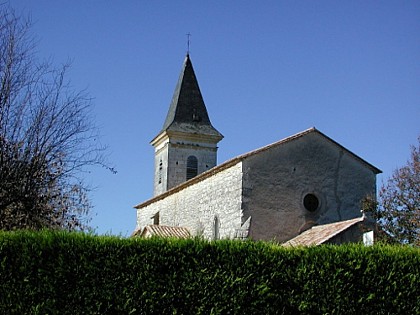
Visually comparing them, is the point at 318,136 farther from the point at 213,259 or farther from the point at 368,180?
the point at 213,259

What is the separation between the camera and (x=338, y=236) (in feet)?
57.9

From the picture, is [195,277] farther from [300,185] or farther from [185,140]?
[185,140]

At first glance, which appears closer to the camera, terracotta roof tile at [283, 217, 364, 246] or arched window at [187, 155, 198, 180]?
terracotta roof tile at [283, 217, 364, 246]

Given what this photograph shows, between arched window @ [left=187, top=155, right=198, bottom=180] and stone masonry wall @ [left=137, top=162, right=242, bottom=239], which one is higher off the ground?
arched window @ [left=187, top=155, right=198, bottom=180]

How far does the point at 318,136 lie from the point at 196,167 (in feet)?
50.9

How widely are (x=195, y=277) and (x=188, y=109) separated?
2829 cm

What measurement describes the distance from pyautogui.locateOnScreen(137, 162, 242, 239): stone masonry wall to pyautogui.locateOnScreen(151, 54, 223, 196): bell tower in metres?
7.55

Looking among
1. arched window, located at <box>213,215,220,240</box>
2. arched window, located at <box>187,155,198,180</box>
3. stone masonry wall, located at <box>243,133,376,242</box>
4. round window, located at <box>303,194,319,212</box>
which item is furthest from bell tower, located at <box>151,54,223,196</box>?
round window, located at <box>303,194,319,212</box>

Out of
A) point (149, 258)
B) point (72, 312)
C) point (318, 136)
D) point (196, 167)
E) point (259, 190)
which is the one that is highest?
point (196, 167)

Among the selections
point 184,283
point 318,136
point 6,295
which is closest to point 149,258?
point 184,283

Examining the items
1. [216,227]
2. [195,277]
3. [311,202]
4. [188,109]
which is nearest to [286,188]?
[311,202]

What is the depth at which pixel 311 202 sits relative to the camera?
2183 centimetres

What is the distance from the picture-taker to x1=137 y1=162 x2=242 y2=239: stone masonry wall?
21.4 metres

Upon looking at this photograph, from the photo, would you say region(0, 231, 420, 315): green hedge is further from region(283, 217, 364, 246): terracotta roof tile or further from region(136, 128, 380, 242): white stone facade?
region(136, 128, 380, 242): white stone facade
